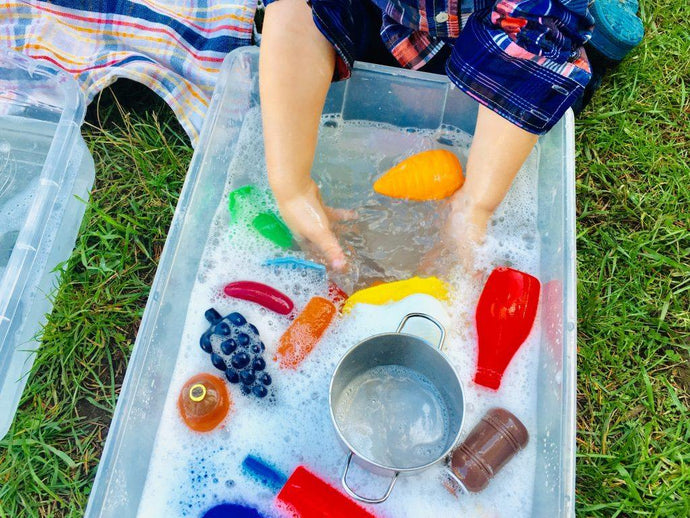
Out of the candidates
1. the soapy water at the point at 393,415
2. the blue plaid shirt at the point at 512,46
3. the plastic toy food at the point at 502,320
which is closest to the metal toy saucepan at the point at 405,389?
the soapy water at the point at 393,415

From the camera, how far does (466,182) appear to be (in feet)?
3.67

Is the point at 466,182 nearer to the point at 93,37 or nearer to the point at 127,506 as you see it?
the point at 127,506

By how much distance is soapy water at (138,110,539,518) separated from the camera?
3.19 feet

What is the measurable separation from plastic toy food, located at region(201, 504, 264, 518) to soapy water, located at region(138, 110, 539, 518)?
0.01 metres

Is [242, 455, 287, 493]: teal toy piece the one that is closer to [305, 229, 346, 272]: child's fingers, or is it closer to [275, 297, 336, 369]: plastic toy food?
[275, 297, 336, 369]: plastic toy food

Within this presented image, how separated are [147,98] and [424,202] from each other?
67 cm

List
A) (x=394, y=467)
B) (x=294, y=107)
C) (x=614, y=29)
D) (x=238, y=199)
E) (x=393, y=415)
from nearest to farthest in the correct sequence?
(x=394, y=467) → (x=393, y=415) → (x=294, y=107) → (x=238, y=199) → (x=614, y=29)

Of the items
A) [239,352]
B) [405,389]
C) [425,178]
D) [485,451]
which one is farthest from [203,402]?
[425,178]

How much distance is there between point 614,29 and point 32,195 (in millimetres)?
1267

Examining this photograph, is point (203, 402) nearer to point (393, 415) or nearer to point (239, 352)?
point (239, 352)

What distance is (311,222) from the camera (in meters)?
1.11

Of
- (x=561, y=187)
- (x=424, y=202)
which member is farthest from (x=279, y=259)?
(x=561, y=187)

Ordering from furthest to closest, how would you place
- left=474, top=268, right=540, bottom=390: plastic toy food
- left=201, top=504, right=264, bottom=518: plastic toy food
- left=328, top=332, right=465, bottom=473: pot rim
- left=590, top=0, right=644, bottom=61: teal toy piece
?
left=590, top=0, right=644, bottom=61: teal toy piece < left=474, top=268, right=540, bottom=390: plastic toy food < left=201, top=504, right=264, bottom=518: plastic toy food < left=328, top=332, right=465, bottom=473: pot rim

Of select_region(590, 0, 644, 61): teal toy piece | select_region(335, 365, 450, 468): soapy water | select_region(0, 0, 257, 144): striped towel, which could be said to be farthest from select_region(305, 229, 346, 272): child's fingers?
select_region(590, 0, 644, 61): teal toy piece
